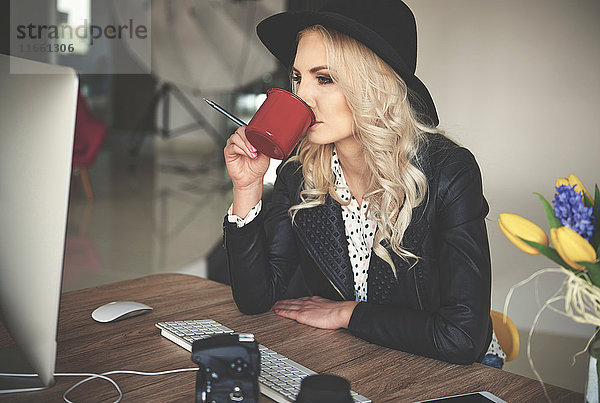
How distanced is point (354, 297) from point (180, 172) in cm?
660

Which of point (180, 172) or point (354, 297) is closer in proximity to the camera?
point (354, 297)

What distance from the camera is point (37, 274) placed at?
731mm

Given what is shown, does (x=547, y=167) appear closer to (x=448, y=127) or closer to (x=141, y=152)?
(x=448, y=127)

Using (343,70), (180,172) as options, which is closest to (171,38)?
(180,172)

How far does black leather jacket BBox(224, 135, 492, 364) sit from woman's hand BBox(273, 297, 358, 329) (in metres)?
0.03

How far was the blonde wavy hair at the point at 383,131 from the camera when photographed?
134 centimetres

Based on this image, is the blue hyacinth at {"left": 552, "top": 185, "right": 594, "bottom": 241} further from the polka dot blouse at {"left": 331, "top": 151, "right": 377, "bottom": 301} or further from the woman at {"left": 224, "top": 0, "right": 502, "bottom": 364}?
the polka dot blouse at {"left": 331, "top": 151, "right": 377, "bottom": 301}

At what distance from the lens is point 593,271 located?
664mm

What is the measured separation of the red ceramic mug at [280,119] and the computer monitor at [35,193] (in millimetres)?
458

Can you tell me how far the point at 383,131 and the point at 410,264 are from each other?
1.00 feet

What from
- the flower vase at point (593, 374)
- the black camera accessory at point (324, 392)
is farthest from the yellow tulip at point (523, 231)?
the black camera accessory at point (324, 392)

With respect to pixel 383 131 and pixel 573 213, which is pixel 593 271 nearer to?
pixel 573 213

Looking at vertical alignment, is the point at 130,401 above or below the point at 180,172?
above

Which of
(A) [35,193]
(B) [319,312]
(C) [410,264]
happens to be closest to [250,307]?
(B) [319,312]
